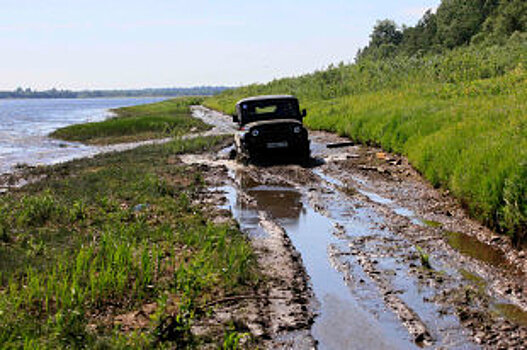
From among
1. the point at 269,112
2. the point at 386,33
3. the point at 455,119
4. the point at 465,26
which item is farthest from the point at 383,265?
the point at 386,33

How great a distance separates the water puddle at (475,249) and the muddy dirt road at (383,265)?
0.01m

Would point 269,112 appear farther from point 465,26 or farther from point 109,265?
point 465,26

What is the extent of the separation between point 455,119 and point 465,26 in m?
67.8

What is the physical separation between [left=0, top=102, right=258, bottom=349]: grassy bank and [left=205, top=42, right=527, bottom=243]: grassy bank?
3962mm

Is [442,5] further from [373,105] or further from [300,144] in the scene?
[300,144]

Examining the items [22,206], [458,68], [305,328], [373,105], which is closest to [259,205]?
[22,206]

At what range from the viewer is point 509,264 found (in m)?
6.99

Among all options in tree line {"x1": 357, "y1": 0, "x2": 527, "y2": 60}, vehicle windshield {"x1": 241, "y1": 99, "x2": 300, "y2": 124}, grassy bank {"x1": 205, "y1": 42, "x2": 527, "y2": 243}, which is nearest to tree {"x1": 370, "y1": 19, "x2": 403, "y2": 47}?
tree line {"x1": 357, "y1": 0, "x2": 527, "y2": 60}

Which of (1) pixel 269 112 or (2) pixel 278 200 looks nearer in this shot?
(2) pixel 278 200

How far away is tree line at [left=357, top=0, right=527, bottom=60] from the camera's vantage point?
6166cm

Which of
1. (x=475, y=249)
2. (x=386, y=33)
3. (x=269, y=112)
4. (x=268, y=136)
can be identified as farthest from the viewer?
(x=386, y=33)

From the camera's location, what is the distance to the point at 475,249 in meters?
7.67

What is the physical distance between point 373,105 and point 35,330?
19.9 meters

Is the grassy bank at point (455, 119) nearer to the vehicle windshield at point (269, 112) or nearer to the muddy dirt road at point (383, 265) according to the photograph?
the muddy dirt road at point (383, 265)
